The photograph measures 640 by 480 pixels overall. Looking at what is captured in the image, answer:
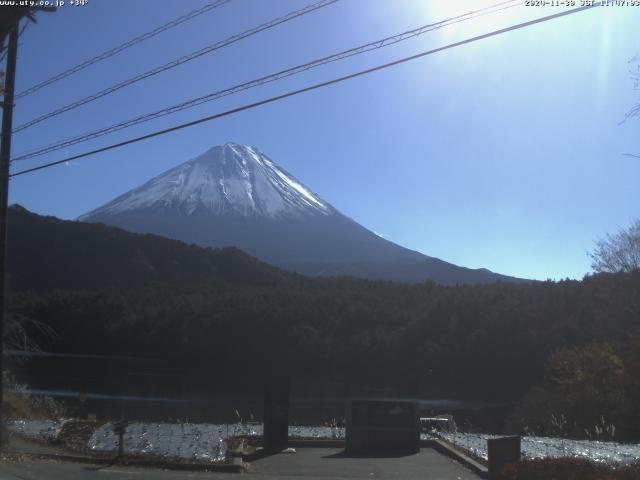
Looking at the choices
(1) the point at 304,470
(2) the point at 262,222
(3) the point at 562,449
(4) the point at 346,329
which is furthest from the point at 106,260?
(3) the point at 562,449

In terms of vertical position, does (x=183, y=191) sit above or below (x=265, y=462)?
above

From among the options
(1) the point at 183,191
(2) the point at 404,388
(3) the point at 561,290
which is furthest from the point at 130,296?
(1) the point at 183,191

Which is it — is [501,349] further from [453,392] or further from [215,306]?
[215,306]

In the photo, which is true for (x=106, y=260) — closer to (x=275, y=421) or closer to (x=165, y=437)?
(x=165, y=437)

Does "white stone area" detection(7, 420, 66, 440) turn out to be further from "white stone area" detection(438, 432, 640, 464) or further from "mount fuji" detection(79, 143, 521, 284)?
"mount fuji" detection(79, 143, 521, 284)

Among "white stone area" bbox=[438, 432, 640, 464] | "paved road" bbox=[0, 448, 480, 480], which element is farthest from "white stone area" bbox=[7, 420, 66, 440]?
"white stone area" bbox=[438, 432, 640, 464]

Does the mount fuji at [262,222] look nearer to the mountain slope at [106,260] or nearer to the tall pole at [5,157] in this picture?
the mountain slope at [106,260]
